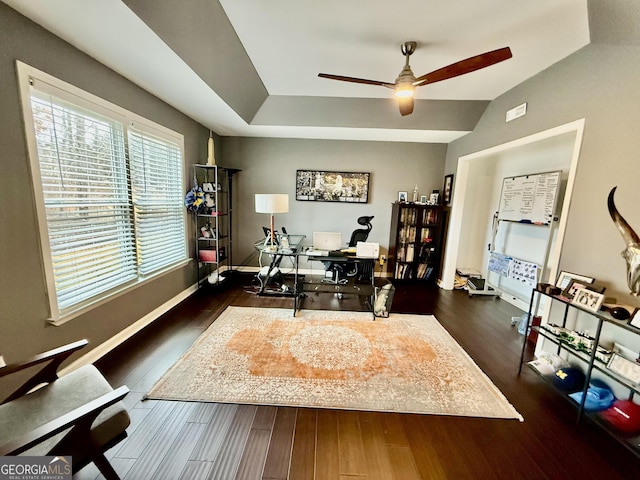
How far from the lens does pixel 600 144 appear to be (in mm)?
1846

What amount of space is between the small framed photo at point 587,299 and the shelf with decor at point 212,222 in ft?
12.6

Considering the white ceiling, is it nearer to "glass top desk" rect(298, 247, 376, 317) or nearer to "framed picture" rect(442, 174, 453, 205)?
"framed picture" rect(442, 174, 453, 205)

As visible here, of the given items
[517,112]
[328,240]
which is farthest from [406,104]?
[328,240]

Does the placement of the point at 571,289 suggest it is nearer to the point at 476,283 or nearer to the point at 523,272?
the point at 523,272

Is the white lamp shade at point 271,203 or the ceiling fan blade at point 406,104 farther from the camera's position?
the white lamp shade at point 271,203

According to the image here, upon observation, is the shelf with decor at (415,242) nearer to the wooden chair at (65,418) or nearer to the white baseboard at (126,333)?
the white baseboard at (126,333)

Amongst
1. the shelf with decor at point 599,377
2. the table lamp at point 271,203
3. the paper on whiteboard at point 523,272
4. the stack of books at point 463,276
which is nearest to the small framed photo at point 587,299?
the shelf with decor at point 599,377

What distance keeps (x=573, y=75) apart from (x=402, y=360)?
2.88 m

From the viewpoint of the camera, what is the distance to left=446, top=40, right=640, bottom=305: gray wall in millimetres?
1656

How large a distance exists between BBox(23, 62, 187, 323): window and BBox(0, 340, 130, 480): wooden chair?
2.52 ft

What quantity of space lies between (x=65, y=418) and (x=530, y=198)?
4461mm

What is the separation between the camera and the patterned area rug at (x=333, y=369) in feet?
5.79

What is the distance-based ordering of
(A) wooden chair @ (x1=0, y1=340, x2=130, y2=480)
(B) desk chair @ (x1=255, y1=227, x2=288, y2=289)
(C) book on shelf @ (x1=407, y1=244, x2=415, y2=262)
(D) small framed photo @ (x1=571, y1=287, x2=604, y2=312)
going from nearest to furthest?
(A) wooden chair @ (x1=0, y1=340, x2=130, y2=480) < (D) small framed photo @ (x1=571, y1=287, x2=604, y2=312) < (B) desk chair @ (x1=255, y1=227, x2=288, y2=289) < (C) book on shelf @ (x1=407, y1=244, x2=415, y2=262)

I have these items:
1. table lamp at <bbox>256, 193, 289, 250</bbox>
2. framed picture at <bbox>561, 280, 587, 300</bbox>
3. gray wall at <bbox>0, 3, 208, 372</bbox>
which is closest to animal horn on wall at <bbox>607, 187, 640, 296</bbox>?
framed picture at <bbox>561, 280, 587, 300</bbox>
